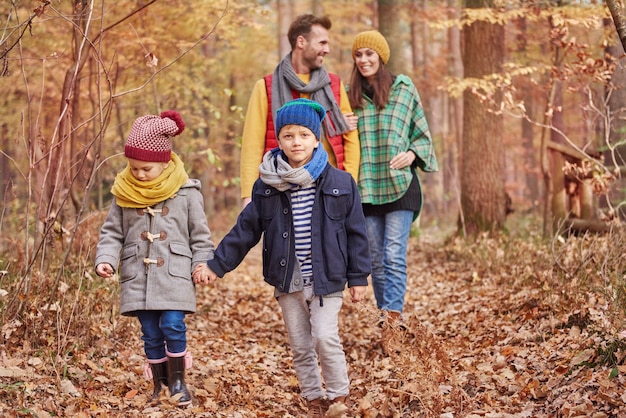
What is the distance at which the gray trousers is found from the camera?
4.14 meters

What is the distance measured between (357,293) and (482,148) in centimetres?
745

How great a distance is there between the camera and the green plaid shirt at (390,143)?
5816 mm

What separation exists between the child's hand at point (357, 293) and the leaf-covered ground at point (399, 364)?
0.18 feet

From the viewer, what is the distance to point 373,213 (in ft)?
19.5

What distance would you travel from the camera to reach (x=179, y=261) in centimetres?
436

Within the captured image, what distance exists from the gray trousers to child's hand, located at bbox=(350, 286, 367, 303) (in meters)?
0.12

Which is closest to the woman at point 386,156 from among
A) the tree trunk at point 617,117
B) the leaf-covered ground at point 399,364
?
the leaf-covered ground at point 399,364

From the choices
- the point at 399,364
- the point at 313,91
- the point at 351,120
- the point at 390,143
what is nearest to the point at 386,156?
the point at 390,143

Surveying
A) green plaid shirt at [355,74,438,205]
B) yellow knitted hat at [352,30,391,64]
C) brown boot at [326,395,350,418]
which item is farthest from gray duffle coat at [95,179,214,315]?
yellow knitted hat at [352,30,391,64]

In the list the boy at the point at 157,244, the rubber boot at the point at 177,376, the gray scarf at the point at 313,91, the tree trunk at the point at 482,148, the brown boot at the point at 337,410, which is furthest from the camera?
the tree trunk at the point at 482,148

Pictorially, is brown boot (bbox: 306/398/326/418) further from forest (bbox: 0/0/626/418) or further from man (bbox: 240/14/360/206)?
man (bbox: 240/14/360/206)

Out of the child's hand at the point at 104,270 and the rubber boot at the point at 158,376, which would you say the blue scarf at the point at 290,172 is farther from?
the rubber boot at the point at 158,376

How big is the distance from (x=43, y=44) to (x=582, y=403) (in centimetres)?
973

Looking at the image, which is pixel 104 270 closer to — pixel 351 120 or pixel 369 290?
pixel 351 120
